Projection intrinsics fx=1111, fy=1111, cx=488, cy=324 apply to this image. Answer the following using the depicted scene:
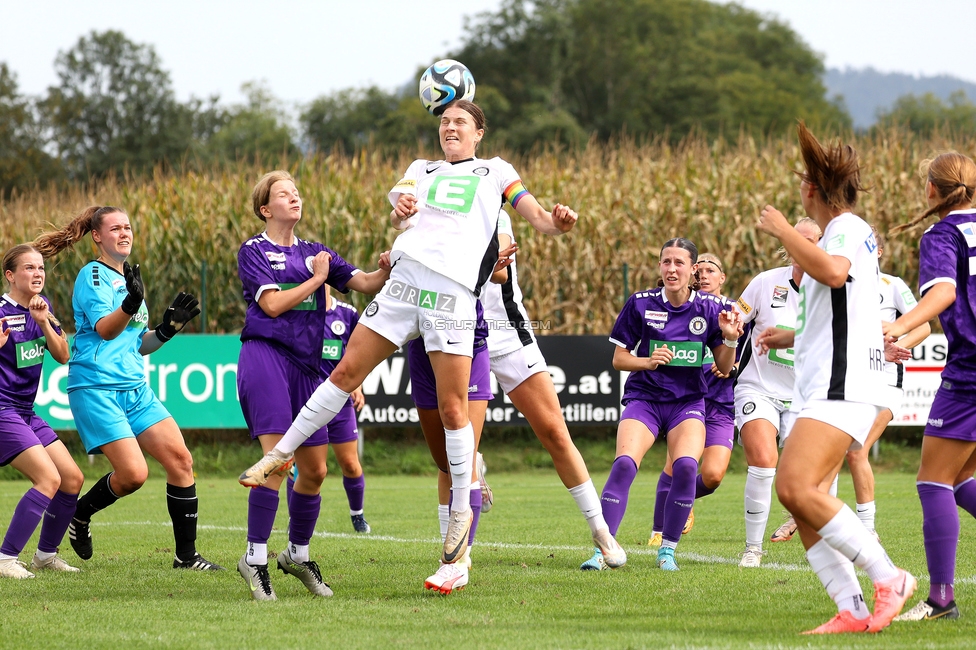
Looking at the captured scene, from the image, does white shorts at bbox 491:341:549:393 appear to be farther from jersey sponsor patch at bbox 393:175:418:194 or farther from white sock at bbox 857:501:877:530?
white sock at bbox 857:501:877:530

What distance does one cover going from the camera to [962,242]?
5172mm

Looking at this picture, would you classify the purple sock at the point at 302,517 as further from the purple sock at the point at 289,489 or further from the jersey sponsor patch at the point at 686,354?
the jersey sponsor patch at the point at 686,354

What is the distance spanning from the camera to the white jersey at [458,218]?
18.4 feet

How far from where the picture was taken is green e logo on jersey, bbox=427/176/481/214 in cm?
563

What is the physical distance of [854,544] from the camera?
15.3 feet

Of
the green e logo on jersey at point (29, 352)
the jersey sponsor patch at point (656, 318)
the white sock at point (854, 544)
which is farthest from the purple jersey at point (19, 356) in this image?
the white sock at point (854, 544)

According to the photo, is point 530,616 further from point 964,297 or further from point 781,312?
point 781,312

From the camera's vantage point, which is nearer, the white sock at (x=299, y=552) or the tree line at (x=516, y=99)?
the white sock at (x=299, y=552)

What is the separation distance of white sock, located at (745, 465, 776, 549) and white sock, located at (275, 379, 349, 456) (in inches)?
118

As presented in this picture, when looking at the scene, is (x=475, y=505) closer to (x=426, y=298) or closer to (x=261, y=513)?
(x=261, y=513)

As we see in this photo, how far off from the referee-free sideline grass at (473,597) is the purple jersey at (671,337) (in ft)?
3.68

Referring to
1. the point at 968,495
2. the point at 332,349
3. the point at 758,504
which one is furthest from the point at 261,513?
the point at 332,349

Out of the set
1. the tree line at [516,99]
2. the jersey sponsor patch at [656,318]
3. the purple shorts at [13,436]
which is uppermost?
the tree line at [516,99]

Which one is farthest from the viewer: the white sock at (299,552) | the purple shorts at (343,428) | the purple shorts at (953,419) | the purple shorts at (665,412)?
the purple shorts at (343,428)
